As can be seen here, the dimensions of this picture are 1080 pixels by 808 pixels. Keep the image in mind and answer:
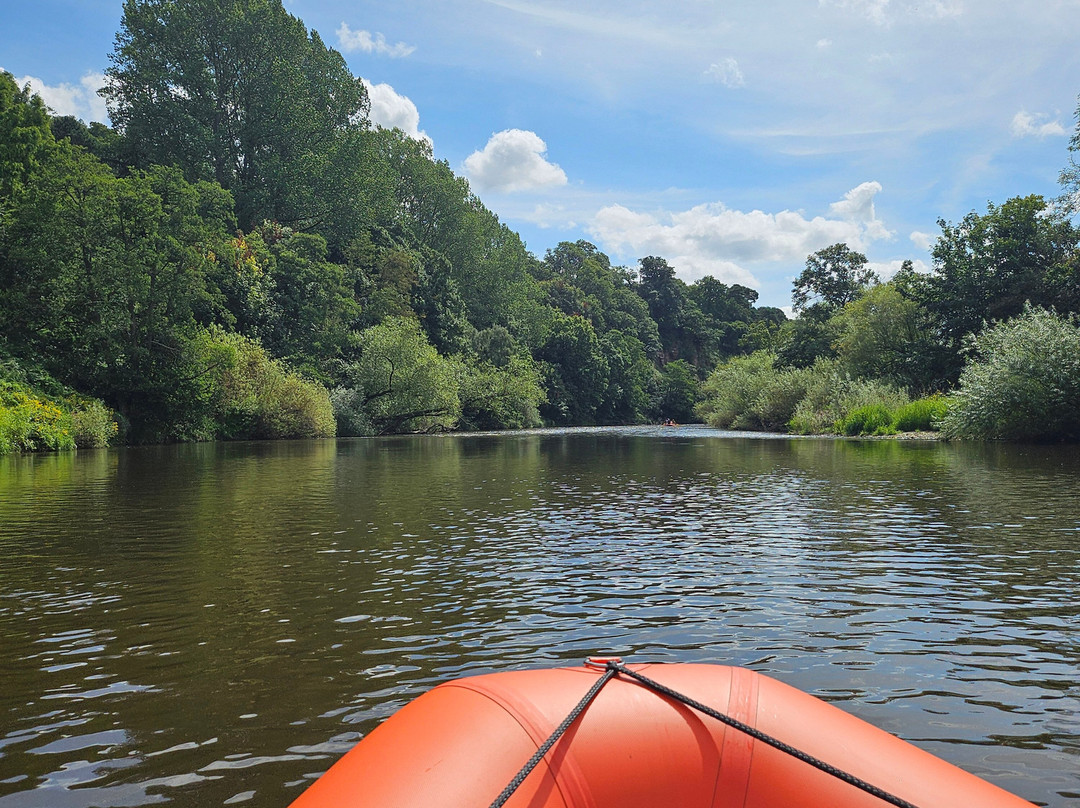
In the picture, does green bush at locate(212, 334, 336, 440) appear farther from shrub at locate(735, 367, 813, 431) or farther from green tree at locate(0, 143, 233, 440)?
shrub at locate(735, 367, 813, 431)

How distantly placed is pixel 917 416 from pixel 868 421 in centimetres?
232

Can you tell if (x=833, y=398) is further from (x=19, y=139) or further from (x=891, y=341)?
(x=19, y=139)

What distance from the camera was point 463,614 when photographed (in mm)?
6027

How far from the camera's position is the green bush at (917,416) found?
33000mm

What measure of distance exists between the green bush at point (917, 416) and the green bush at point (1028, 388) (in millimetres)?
6006

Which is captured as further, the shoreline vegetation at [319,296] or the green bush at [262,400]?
the green bush at [262,400]

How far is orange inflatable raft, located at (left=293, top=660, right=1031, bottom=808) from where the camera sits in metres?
2.23

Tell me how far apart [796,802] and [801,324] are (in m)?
52.5

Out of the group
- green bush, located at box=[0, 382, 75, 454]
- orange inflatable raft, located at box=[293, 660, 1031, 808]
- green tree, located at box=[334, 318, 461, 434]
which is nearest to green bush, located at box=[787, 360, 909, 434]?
green tree, located at box=[334, 318, 461, 434]

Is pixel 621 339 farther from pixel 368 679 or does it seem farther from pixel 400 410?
pixel 368 679

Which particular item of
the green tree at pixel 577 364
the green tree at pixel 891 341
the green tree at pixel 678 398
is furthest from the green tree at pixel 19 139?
the green tree at pixel 678 398

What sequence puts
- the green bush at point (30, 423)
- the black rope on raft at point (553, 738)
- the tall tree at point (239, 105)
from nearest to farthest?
the black rope on raft at point (553, 738), the green bush at point (30, 423), the tall tree at point (239, 105)

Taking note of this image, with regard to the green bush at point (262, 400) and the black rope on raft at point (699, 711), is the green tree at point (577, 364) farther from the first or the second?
the black rope on raft at point (699, 711)

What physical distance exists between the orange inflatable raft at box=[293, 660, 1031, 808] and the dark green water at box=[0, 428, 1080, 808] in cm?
114
